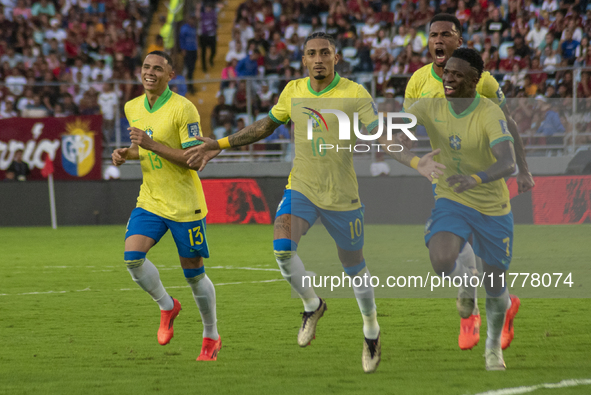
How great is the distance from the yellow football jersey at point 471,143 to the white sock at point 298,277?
1.21 metres

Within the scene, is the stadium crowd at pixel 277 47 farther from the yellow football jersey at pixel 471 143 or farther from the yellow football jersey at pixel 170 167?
the yellow football jersey at pixel 170 167

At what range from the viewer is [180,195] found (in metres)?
6.32

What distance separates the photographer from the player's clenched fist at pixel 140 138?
5.96 m

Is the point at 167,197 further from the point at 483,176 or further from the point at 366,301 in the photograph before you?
the point at 483,176

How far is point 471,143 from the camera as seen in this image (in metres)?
5.58

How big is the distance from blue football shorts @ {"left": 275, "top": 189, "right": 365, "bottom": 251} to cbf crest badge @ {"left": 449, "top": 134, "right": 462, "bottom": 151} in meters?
0.81

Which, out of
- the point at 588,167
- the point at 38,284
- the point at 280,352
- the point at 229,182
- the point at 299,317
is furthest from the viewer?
the point at 229,182


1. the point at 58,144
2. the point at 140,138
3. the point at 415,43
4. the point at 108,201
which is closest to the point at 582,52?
the point at 415,43

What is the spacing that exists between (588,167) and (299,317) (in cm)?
854

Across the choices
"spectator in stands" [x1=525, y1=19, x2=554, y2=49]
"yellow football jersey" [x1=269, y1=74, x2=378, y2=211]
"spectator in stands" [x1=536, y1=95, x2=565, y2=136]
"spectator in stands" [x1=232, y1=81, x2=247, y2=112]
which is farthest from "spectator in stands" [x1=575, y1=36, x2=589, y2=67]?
"yellow football jersey" [x1=269, y1=74, x2=378, y2=211]

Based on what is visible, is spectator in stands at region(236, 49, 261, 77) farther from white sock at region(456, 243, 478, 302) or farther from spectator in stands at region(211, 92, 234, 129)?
white sock at region(456, 243, 478, 302)

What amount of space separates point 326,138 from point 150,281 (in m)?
1.72

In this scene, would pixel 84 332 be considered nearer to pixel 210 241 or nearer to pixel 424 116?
pixel 424 116

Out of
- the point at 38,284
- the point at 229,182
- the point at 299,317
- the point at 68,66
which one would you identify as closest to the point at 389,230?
the point at 299,317
